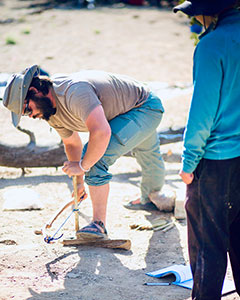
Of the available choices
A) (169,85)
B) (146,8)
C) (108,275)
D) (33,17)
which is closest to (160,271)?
(108,275)

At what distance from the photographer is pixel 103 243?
3.81 metres

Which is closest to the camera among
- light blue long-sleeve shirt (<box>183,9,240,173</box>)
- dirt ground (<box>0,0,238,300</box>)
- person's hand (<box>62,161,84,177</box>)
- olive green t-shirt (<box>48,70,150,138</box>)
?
light blue long-sleeve shirt (<box>183,9,240,173</box>)

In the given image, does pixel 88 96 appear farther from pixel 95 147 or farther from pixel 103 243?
pixel 103 243

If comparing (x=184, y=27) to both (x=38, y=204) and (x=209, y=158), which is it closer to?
(x=38, y=204)

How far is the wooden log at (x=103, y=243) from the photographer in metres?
3.79

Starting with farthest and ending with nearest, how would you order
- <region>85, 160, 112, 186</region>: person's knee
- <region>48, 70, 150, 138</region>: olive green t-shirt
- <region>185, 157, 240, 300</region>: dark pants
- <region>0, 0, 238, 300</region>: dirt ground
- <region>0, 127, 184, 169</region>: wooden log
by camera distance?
<region>0, 127, 184, 169</region>: wooden log, <region>85, 160, 112, 186</region>: person's knee, <region>48, 70, 150, 138</region>: olive green t-shirt, <region>0, 0, 238, 300</region>: dirt ground, <region>185, 157, 240, 300</region>: dark pants

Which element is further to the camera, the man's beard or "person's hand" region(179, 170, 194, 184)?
the man's beard

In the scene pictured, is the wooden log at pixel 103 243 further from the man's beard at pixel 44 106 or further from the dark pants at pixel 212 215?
the dark pants at pixel 212 215

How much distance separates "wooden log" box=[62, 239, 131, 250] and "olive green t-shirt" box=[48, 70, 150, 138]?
85 centimetres

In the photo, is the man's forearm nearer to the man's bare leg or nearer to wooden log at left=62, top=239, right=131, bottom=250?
the man's bare leg

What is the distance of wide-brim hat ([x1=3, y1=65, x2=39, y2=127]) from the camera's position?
10.9 feet

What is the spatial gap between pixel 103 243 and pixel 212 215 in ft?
4.85

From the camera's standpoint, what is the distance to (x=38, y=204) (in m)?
4.73

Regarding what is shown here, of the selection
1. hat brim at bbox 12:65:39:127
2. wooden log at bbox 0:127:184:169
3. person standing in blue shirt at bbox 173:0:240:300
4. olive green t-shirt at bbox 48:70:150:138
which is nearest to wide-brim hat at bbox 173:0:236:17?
person standing in blue shirt at bbox 173:0:240:300
